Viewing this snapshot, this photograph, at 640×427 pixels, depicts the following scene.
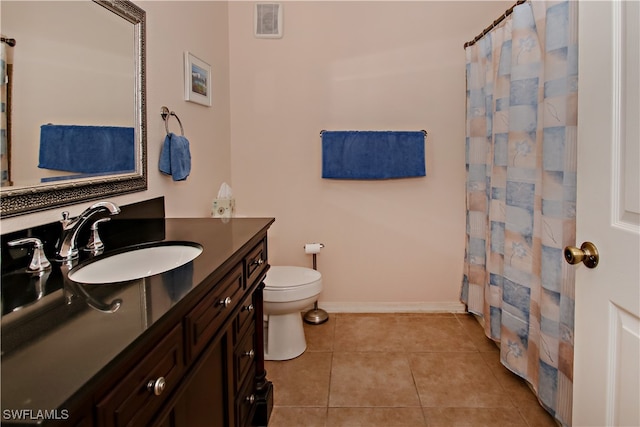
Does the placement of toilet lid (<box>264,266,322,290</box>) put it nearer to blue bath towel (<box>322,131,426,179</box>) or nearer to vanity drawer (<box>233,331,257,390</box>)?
vanity drawer (<box>233,331,257,390</box>)

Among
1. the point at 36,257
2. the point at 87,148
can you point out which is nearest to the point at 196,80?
the point at 87,148

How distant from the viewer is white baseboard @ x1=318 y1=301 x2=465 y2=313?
302 centimetres

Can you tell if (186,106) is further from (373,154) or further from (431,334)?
(431,334)

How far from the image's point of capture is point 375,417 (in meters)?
1.83

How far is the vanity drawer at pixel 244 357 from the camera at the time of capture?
1.38 meters

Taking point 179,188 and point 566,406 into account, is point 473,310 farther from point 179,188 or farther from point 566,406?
point 179,188

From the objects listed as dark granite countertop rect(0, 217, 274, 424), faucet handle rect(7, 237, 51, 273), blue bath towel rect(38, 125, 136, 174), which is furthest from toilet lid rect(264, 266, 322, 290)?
faucet handle rect(7, 237, 51, 273)

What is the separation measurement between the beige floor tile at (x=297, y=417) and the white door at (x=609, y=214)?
1.07m

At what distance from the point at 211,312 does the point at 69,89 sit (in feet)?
2.78

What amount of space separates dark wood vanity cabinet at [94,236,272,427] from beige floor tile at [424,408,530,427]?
74cm

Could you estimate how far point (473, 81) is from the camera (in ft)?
8.79

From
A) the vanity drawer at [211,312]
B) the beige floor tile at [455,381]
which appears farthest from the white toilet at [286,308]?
the vanity drawer at [211,312]

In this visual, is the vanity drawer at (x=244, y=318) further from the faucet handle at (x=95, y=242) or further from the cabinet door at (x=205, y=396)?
the faucet handle at (x=95, y=242)

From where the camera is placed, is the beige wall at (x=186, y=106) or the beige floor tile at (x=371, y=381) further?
the beige floor tile at (x=371, y=381)
